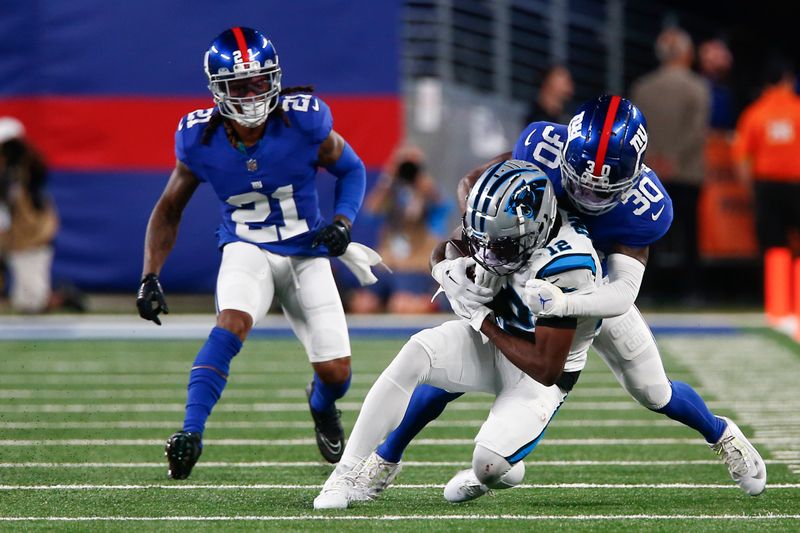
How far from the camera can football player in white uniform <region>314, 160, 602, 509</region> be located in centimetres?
382

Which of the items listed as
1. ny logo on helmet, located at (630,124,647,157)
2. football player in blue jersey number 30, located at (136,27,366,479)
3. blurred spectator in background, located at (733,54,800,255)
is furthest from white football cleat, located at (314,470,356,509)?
blurred spectator in background, located at (733,54,800,255)

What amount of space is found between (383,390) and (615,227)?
0.83m

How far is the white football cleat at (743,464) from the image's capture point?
4.23 meters

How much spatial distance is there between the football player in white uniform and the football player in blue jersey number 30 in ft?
2.74

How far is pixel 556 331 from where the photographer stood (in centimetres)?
382

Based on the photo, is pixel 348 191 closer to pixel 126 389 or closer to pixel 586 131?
pixel 586 131

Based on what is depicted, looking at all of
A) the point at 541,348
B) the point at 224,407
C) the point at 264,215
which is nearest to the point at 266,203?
the point at 264,215

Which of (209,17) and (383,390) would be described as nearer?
(383,390)

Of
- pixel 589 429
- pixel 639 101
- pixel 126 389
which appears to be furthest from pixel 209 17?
pixel 589 429

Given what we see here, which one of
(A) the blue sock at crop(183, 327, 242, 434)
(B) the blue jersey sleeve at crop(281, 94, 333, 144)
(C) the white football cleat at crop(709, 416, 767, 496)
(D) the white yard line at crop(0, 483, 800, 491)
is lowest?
(D) the white yard line at crop(0, 483, 800, 491)

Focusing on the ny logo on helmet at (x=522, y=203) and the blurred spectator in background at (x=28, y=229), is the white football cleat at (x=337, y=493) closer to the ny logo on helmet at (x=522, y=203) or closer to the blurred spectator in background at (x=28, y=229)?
the ny logo on helmet at (x=522, y=203)

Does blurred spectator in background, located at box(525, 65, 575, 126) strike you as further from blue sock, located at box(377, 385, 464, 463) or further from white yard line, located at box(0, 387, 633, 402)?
blue sock, located at box(377, 385, 464, 463)

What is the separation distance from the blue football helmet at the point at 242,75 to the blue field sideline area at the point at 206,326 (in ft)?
14.5

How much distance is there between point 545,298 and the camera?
3.75 meters
